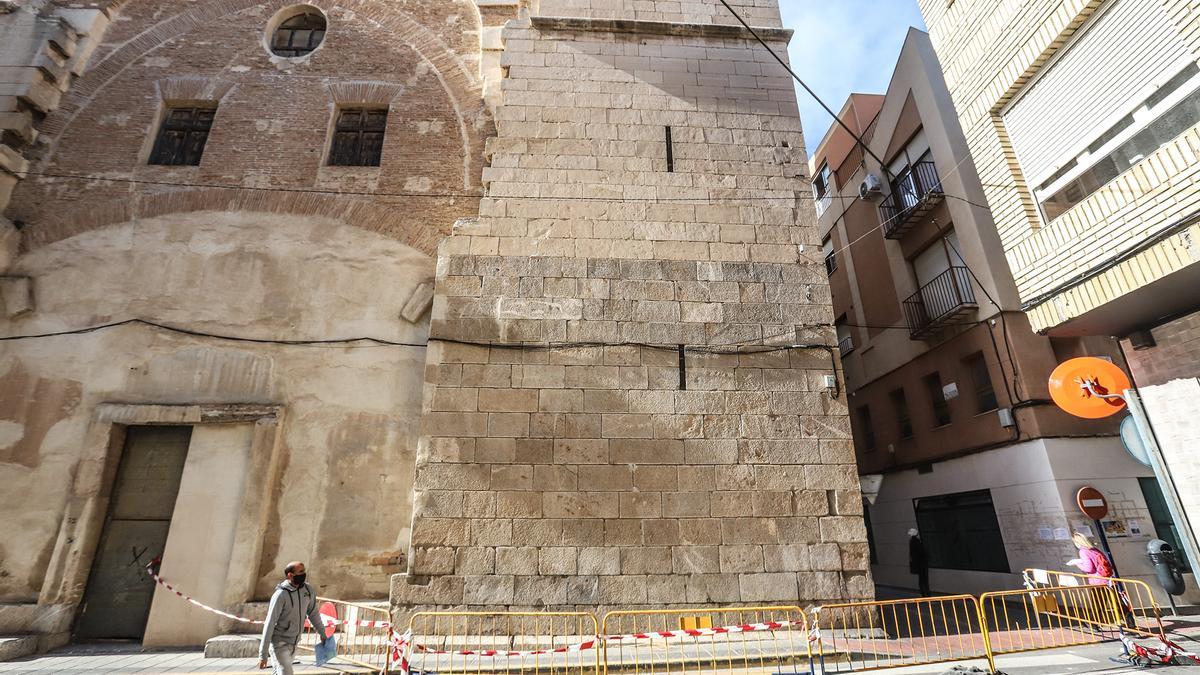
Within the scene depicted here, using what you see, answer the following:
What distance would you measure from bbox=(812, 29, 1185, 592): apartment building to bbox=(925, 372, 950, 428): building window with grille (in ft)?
0.10

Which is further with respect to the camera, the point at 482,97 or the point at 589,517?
the point at 482,97

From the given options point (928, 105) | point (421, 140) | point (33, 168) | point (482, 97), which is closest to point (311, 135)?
point (421, 140)

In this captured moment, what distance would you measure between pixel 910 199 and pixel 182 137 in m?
14.7

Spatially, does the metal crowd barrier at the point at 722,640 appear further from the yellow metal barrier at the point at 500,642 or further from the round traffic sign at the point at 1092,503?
the round traffic sign at the point at 1092,503

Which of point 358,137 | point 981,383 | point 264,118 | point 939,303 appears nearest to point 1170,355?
point 981,383

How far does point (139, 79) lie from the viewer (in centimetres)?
978

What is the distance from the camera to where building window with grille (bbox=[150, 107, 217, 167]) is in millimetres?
9367

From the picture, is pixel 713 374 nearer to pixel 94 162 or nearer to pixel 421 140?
pixel 421 140

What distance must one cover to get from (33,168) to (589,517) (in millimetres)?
10596

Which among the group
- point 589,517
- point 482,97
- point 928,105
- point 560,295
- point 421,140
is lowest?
point 589,517

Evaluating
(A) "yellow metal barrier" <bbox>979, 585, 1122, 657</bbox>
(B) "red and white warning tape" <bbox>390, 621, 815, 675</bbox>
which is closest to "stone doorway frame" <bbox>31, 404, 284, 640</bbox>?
(B) "red and white warning tape" <bbox>390, 621, 815, 675</bbox>

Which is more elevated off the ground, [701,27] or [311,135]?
[701,27]

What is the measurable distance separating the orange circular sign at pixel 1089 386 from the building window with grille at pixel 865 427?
8879mm

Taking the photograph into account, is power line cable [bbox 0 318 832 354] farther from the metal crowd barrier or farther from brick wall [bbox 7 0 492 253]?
the metal crowd barrier
